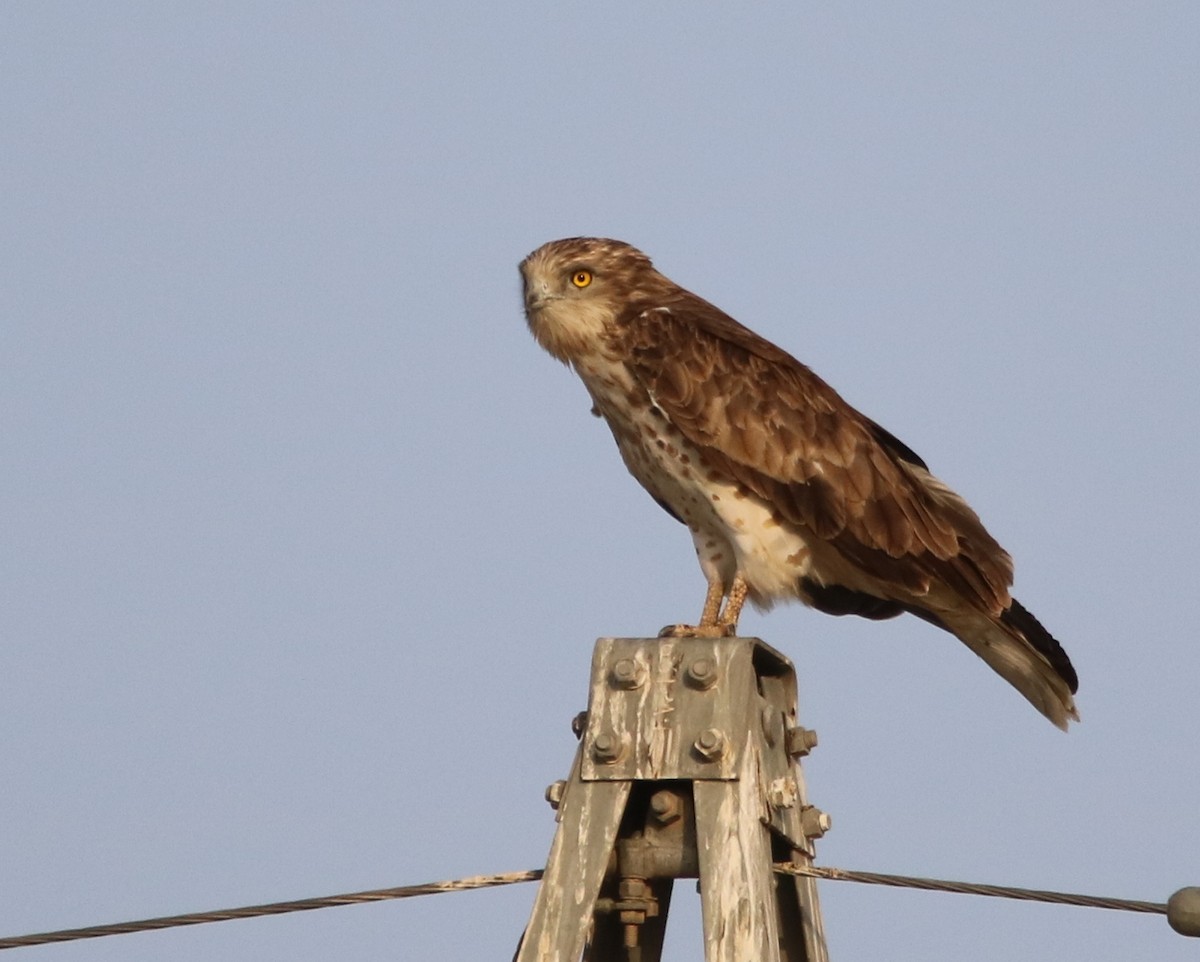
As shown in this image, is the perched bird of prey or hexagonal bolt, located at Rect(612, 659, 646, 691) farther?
the perched bird of prey

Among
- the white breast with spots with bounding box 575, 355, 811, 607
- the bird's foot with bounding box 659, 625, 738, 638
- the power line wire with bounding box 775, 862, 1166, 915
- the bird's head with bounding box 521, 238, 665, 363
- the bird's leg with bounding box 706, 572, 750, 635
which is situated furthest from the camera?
the bird's head with bounding box 521, 238, 665, 363

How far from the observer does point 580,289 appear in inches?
308

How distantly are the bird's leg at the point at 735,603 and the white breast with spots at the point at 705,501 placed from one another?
0.11 feet

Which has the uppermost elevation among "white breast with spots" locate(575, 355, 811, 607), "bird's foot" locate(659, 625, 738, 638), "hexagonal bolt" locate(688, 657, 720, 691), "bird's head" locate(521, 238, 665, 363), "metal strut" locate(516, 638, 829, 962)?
"bird's head" locate(521, 238, 665, 363)

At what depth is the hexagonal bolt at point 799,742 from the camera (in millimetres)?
4703

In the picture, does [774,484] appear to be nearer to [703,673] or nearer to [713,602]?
[713,602]

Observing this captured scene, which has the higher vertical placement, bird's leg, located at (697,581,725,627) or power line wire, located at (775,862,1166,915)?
bird's leg, located at (697,581,725,627)

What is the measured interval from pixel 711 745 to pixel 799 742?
22.2 inches

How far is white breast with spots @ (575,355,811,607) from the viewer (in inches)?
285

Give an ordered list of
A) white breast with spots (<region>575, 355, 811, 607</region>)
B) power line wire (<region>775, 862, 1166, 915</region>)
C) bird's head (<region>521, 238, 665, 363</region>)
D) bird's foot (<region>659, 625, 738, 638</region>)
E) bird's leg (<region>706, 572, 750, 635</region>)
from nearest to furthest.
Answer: power line wire (<region>775, 862, 1166, 915</region>)
bird's foot (<region>659, 625, 738, 638</region>)
bird's leg (<region>706, 572, 750, 635</region>)
white breast with spots (<region>575, 355, 811, 607</region>)
bird's head (<region>521, 238, 665, 363</region>)

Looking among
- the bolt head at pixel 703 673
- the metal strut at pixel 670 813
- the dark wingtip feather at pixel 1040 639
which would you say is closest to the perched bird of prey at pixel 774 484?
the dark wingtip feather at pixel 1040 639

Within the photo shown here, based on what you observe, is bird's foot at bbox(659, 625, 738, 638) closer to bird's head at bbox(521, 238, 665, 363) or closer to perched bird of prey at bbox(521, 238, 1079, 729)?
perched bird of prey at bbox(521, 238, 1079, 729)

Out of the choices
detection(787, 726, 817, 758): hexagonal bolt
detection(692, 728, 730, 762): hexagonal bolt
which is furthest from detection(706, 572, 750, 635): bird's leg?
detection(692, 728, 730, 762): hexagonal bolt

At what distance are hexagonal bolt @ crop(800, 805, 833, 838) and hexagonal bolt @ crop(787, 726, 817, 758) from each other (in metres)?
Result: 0.14
